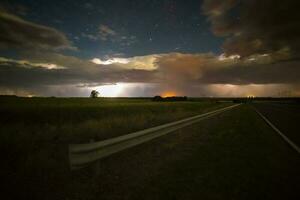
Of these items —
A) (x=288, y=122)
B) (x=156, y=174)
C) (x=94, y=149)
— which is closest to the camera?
(x=94, y=149)

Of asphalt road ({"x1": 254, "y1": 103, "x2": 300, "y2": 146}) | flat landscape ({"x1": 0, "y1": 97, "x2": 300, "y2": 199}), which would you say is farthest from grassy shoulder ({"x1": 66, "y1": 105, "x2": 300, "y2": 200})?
asphalt road ({"x1": 254, "y1": 103, "x2": 300, "y2": 146})

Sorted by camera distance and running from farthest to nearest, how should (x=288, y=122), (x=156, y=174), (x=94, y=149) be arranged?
(x=288, y=122)
(x=156, y=174)
(x=94, y=149)

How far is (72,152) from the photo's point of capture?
14.0 feet

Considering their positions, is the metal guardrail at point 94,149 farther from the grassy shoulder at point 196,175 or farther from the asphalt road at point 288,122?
the asphalt road at point 288,122

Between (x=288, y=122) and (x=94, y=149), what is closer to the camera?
(x=94, y=149)

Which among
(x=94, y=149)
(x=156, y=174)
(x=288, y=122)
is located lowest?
(x=288, y=122)

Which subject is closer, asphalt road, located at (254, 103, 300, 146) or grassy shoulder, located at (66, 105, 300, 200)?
grassy shoulder, located at (66, 105, 300, 200)

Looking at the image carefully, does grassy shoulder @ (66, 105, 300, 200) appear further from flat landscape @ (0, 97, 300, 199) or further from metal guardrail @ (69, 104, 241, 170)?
metal guardrail @ (69, 104, 241, 170)

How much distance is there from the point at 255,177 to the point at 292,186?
0.68 m

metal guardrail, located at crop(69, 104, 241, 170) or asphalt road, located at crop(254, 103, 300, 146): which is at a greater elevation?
metal guardrail, located at crop(69, 104, 241, 170)

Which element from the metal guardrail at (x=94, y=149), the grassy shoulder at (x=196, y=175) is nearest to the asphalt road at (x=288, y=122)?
the grassy shoulder at (x=196, y=175)

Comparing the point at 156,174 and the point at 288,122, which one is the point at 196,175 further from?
the point at 288,122

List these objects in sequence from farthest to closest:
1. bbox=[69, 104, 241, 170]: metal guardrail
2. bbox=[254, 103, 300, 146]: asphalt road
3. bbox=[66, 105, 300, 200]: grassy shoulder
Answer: bbox=[254, 103, 300, 146]: asphalt road → bbox=[69, 104, 241, 170]: metal guardrail → bbox=[66, 105, 300, 200]: grassy shoulder

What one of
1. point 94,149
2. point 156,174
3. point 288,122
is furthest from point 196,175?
point 288,122
